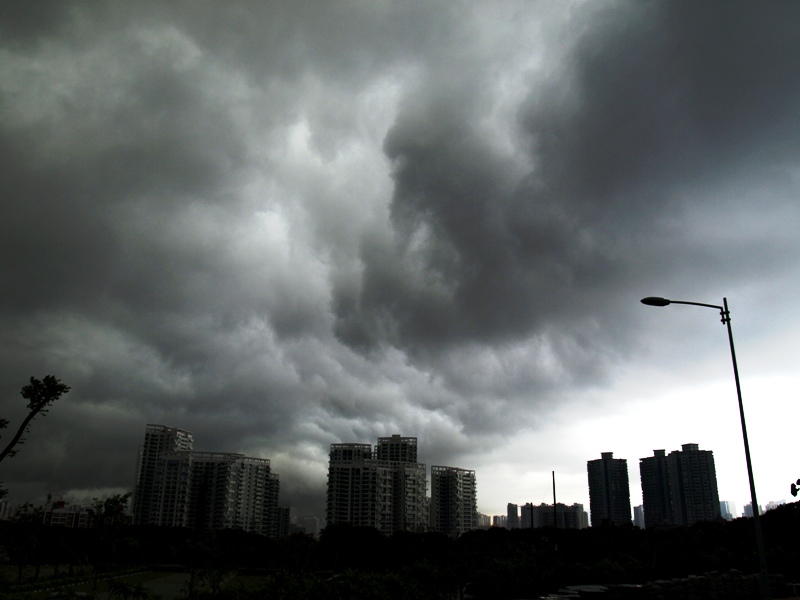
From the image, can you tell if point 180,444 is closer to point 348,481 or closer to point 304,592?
point 348,481

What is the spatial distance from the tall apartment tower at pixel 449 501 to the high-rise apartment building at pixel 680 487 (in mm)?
45339

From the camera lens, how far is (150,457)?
168 m

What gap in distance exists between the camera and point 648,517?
134 m

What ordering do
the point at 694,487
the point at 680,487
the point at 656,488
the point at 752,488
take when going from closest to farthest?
the point at 752,488
the point at 694,487
the point at 680,487
the point at 656,488

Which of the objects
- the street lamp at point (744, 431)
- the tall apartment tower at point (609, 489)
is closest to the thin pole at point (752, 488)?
the street lamp at point (744, 431)

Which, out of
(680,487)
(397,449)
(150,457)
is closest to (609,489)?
(680,487)

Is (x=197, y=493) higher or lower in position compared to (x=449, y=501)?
higher

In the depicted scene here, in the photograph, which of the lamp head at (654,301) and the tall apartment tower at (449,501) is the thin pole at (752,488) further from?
the tall apartment tower at (449,501)

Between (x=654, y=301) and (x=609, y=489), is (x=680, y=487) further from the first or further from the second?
(x=654, y=301)

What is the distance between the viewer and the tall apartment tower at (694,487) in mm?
123625

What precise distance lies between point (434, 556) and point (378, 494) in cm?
7700

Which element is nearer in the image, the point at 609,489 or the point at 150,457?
the point at 609,489

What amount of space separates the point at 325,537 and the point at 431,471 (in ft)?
217

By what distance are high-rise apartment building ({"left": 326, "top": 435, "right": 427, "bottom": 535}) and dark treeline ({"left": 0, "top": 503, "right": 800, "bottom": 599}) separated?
44.0 meters
